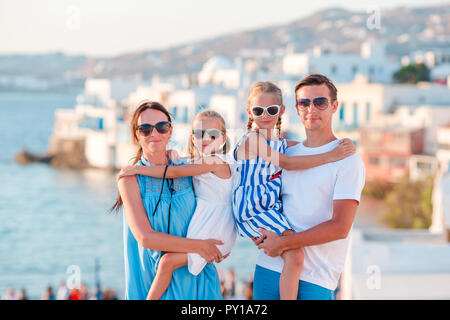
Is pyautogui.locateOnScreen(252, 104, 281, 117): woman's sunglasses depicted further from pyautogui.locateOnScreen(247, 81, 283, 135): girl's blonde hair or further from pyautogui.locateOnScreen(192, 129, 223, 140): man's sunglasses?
pyautogui.locateOnScreen(192, 129, 223, 140): man's sunglasses

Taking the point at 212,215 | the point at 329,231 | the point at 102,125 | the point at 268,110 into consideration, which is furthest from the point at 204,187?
the point at 102,125

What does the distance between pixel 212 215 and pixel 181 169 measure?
0.27 metres

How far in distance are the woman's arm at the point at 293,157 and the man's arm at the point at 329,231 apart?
8.3 inches

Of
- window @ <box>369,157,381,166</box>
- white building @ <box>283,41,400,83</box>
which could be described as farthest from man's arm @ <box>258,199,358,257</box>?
white building @ <box>283,41,400,83</box>

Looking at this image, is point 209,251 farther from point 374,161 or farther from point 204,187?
point 374,161

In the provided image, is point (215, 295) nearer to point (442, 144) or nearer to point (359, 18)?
point (442, 144)

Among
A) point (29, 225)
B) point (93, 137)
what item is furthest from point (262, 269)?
point (93, 137)

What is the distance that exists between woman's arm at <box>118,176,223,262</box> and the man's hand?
0.24m

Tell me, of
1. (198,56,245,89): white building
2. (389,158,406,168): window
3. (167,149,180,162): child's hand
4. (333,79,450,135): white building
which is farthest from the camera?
(198,56,245,89): white building

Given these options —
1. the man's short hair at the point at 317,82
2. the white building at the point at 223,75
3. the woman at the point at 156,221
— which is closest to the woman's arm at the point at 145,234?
the woman at the point at 156,221

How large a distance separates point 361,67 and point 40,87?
157707 millimetres

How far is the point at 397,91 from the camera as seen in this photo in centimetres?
4381

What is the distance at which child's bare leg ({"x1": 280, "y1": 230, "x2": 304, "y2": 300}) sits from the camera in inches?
126

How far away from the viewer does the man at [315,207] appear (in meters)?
3.19
